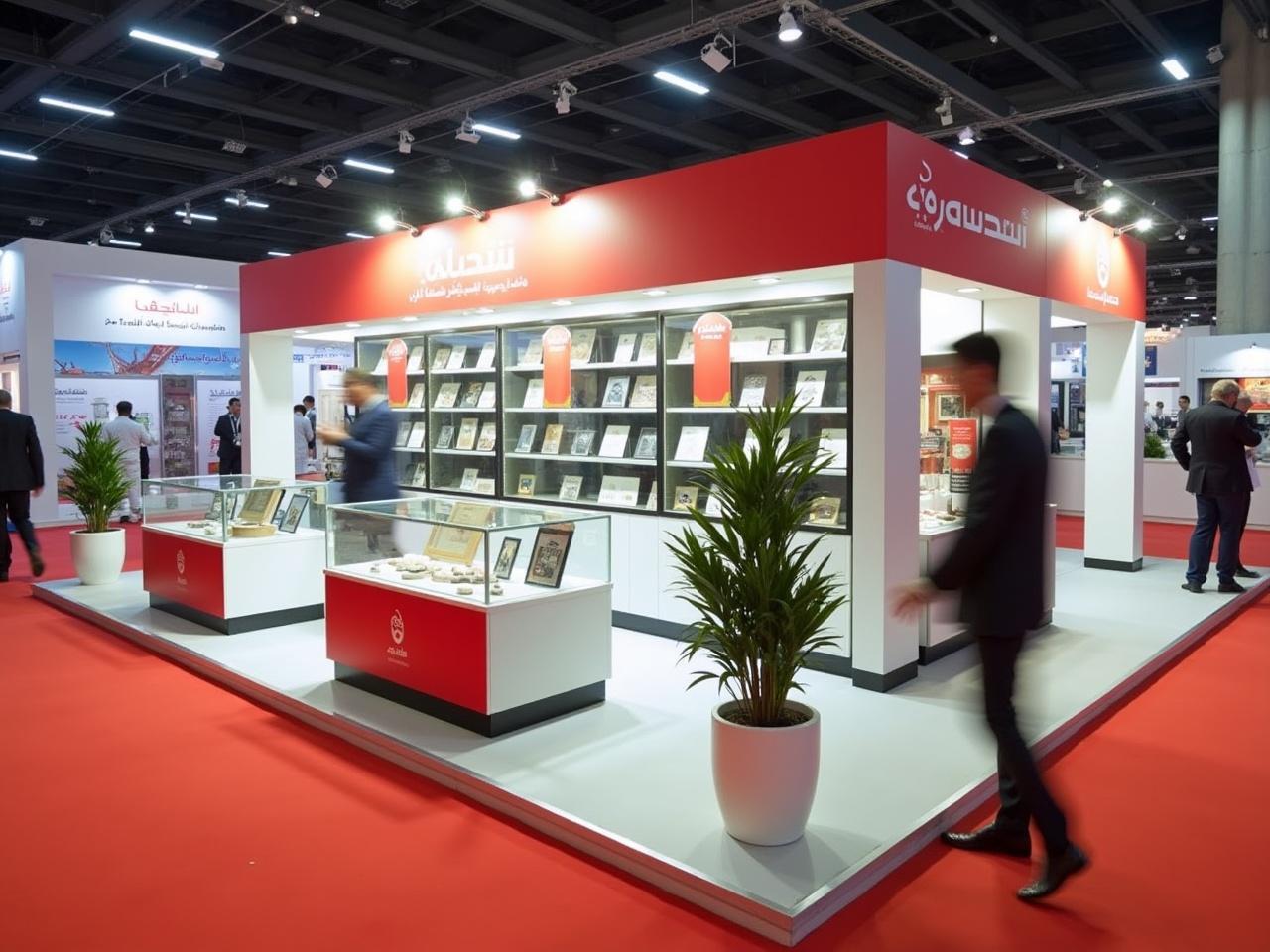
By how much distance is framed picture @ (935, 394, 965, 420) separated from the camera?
6.77m

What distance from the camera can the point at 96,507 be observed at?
7.81 m

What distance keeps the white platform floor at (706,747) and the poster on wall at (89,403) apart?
23.9 ft

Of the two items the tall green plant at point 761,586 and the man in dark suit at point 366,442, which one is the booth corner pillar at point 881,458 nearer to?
the tall green plant at point 761,586

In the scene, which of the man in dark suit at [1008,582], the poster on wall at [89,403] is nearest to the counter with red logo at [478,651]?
the man in dark suit at [1008,582]

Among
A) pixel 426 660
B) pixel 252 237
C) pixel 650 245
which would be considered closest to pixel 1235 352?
pixel 650 245

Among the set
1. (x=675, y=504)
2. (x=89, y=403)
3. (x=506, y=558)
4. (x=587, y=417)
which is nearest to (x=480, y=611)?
(x=506, y=558)

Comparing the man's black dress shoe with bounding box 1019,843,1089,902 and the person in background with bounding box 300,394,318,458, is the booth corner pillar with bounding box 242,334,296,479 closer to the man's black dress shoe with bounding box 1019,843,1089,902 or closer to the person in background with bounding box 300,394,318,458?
the person in background with bounding box 300,394,318,458

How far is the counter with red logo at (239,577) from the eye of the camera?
614 cm

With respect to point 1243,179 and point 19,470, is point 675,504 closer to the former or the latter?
Result: point 19,470

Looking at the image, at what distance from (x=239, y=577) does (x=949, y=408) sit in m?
5.04

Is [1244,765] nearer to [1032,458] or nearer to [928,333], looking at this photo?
[1032,458]

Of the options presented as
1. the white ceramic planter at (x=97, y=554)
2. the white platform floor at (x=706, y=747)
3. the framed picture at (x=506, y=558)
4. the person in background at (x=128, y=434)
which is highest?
the person in background at (x=128, y=434)

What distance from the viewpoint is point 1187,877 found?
3.10 metres

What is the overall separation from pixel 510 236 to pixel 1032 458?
185 inches
